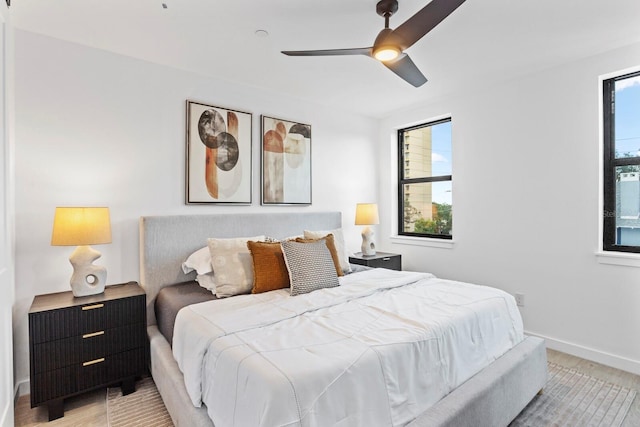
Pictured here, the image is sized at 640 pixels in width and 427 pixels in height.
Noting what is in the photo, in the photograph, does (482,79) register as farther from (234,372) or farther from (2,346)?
(2,346)

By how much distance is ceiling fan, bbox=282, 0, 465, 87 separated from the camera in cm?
163

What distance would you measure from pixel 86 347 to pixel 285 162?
2.36 metres

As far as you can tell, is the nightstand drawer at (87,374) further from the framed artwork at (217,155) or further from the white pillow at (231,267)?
the framed artwork at (217,155)

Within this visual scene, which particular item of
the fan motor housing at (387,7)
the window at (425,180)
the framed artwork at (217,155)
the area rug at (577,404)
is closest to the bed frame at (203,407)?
the area rug at (577,404)

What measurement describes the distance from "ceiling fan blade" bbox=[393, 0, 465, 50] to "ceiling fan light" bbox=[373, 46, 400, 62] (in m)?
0.05

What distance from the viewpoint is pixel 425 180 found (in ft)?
14.0

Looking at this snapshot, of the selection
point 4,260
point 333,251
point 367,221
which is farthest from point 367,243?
point 4,260

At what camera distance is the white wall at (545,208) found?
275 centimetres

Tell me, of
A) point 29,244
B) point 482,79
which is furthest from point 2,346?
point 482,79

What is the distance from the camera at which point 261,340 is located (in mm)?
1535

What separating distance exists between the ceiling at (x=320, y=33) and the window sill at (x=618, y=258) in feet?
5.41

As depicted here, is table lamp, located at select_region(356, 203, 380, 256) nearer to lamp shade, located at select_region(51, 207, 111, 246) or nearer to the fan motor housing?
the fan motor housing

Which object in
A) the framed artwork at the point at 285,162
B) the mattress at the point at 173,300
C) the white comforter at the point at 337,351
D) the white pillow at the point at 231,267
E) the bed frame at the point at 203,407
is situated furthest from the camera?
the framed artwork at the point at 285,162

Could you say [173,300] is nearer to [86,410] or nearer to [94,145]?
[86,410]
